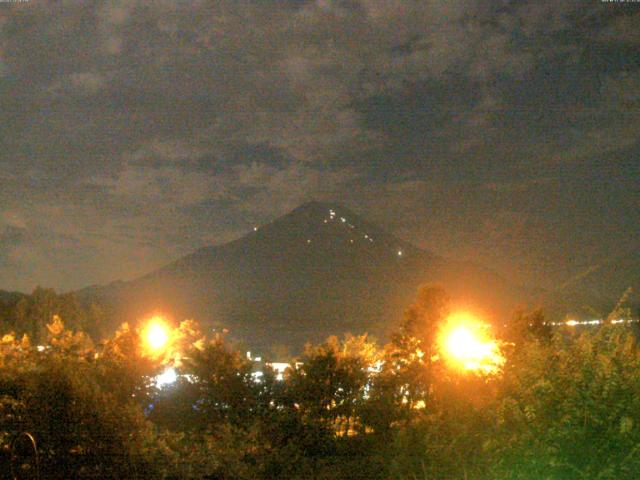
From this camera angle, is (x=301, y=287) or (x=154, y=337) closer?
(x=154, y=337)

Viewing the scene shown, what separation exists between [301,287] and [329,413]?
13854 cm

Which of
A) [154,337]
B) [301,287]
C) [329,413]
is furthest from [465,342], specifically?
[301,287]

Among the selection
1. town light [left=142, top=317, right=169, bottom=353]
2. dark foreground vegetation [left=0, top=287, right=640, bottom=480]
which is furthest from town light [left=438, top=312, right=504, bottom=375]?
town light [left=142, top=317, right=169, bottom=353]

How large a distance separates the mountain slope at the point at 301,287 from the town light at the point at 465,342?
201ft

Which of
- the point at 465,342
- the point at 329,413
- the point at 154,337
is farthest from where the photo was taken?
the point at 154,337

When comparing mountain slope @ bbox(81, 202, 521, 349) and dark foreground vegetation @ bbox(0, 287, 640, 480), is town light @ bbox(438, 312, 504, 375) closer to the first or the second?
dark foreground vegetation @ bbox(0, 287, 640, 480)

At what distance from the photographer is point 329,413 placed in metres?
13.8

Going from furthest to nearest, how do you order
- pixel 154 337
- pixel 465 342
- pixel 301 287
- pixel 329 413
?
pixel 301 287 < pixel 154 337 < pixel 465 342 < pixel 329 413

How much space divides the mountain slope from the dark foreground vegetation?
214 ft

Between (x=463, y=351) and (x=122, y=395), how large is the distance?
878 cm

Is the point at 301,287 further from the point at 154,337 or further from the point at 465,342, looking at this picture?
the point at 465,342

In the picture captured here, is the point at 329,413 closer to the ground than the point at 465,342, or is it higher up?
closer to the ground

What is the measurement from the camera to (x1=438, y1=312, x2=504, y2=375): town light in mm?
13798

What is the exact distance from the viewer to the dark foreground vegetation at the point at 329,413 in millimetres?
5605
